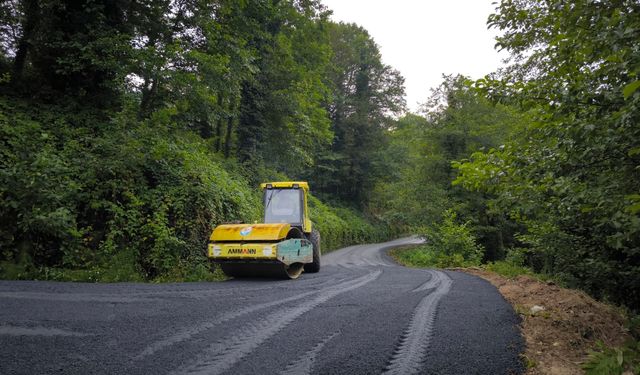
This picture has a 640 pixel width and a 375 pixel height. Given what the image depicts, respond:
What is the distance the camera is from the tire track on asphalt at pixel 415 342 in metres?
3.17

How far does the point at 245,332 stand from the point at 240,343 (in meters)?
0.35

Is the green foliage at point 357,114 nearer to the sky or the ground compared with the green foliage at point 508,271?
nearer to the sky

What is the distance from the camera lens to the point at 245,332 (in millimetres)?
4059

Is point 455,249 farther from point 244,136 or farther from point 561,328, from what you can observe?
point 561,328

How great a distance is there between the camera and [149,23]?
38.8 ft

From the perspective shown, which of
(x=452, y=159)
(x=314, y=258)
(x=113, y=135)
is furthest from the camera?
(x=452, y=159)

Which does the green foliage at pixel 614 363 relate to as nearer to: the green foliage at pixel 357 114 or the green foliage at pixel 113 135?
the green foliage at pixel 113 135

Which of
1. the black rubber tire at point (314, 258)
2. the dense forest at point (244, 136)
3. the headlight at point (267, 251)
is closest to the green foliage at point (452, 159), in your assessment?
the dense forest at point (244, 136)

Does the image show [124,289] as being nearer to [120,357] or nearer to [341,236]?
[120,357]

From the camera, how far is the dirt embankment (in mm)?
3524

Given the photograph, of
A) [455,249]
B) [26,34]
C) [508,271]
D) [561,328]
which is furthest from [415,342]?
[455,249]

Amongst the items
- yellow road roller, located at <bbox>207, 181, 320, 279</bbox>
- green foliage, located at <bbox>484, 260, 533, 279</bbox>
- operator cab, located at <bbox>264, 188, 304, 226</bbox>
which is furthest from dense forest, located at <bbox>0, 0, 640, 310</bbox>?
operator cab, located at <bbox>264, 188, 304, 226</bbox>

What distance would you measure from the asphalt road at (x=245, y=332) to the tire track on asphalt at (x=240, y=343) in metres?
0.01

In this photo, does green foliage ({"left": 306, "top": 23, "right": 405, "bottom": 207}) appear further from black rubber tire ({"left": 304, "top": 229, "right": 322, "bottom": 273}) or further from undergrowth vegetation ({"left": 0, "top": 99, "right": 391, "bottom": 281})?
undergrowth vegetation ({"left": 0, "top": 99, "right": 391, "bottom": 281})
